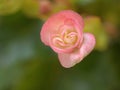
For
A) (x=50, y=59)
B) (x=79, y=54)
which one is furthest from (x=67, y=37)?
(x=50, y=59)

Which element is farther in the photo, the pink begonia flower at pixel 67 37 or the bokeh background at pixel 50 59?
the bokeh background at pixel 50 59

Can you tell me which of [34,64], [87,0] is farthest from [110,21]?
[34,64]

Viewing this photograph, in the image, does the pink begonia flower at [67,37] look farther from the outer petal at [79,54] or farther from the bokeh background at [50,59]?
the bokeh background at [50,59]

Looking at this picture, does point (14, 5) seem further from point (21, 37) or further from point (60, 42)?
point (21, 37)

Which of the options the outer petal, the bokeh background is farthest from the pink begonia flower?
the bokeh background

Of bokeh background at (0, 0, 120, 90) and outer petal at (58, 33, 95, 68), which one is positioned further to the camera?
bokeh background at (0, 0, 120, 90)

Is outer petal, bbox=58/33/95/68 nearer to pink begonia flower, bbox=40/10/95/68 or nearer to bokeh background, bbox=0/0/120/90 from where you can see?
pink begonia flower, bbox=40/10/95/68

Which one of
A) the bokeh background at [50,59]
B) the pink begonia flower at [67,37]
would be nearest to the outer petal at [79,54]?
the pink begonia flower at [67,37]
